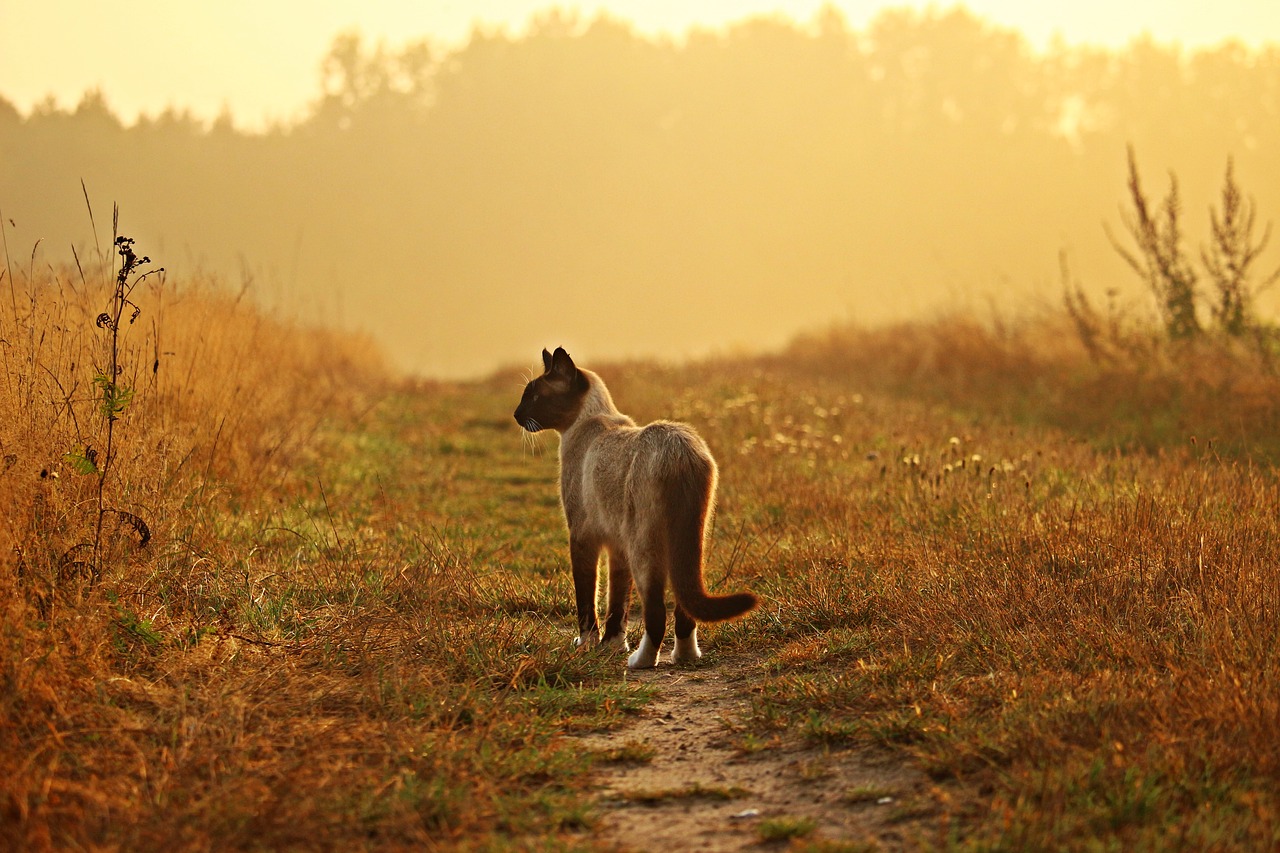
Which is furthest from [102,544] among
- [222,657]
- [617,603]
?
[617,603]

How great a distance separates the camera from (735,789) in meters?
3.34

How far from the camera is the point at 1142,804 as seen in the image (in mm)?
2873

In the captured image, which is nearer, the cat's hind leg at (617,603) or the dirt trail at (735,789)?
the dirt trail at (735,789)

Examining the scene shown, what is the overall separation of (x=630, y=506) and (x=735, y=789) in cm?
158

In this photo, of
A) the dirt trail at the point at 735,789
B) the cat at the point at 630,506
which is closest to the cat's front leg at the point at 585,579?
the cat at the point at 630,506

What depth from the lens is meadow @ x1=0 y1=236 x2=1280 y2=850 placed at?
9.83ft

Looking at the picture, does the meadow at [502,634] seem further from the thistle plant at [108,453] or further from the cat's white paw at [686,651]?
the cat's white paw at [686,651]

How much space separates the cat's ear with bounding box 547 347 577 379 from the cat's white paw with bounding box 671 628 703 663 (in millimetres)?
1505

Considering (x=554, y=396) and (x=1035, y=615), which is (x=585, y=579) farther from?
(x=1035, y=615)

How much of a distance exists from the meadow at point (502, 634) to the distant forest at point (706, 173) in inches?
1426

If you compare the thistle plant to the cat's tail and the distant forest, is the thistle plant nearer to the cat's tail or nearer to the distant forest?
the cat's tail

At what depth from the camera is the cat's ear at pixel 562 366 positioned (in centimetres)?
560

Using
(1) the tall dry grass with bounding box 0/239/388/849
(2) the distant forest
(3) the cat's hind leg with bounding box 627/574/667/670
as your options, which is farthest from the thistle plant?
(2) the distant forest

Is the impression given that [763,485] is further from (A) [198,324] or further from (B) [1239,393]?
(B) [1239,393]
